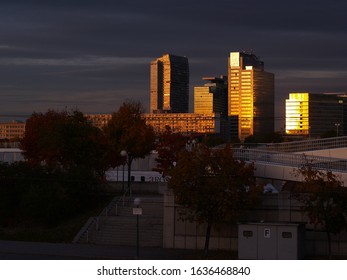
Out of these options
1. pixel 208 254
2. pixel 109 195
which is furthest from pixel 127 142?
pixel 208 254

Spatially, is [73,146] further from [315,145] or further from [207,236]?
[207,236]

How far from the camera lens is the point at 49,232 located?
44.6 metres

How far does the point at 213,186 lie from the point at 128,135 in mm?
21904

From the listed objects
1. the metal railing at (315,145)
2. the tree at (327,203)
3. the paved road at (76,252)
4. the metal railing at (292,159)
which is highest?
the metal railing at (315,145)

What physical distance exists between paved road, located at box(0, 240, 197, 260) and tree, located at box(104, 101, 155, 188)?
1643 cm

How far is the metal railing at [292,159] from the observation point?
142ft

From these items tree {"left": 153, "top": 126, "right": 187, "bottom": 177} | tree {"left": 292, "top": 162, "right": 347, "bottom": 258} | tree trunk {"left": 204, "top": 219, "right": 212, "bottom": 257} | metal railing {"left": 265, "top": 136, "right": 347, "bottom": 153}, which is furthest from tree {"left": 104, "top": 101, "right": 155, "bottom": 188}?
tree {"left": 292, "top": 162, "right": 347, "bottom": 258}

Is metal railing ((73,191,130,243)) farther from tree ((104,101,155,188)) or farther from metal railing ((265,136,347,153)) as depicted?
metal railing ((265,136,347,153))

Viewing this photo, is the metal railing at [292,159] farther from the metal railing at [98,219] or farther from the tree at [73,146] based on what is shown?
the tree at [73,146]

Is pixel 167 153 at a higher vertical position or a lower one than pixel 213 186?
higher

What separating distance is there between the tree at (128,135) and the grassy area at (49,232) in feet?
36.8

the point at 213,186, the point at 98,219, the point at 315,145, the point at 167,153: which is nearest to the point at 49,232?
the point at 98,219

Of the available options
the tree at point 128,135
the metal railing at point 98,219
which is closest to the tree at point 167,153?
the tree at point 128,135

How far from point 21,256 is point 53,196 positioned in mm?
Answer: 10116
